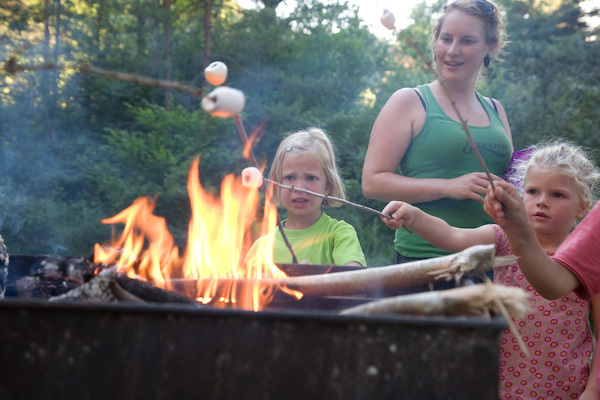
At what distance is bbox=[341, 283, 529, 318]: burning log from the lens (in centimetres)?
127

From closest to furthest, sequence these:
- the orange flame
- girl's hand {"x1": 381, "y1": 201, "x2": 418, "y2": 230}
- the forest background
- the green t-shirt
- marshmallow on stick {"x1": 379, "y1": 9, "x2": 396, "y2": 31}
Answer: marshmallow on stick {"x1": 379, "y1": 9, "x2": 396, "y2": 31}
the orange flame
girl's hand {"x1": 381, "y1": 201, "x2": 418, "y2": 230}
the green t-shirt
the forest background

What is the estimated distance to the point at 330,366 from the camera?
116cm

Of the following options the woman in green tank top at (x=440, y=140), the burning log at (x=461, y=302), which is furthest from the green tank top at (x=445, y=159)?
the burning log at (x=461, y=302)

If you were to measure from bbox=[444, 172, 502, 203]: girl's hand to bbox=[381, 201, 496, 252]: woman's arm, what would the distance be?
141mm

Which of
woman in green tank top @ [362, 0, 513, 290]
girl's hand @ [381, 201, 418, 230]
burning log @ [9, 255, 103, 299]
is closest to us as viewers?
burning log @ [9, 255, 103, 299]

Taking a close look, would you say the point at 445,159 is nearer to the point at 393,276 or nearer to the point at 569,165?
the point at 569,165

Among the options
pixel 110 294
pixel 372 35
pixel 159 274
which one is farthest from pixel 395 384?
pixel 372 35

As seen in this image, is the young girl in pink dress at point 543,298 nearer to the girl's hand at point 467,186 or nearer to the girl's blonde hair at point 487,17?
the girl's hand at point 467,186

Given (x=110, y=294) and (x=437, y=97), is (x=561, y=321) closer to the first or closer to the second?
(x=437, y=97)

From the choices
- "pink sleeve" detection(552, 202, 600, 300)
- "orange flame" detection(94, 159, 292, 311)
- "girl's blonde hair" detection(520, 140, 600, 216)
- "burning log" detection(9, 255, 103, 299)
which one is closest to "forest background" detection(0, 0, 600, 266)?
"girl's blonde hair" detection(520, 140, 600, 216)

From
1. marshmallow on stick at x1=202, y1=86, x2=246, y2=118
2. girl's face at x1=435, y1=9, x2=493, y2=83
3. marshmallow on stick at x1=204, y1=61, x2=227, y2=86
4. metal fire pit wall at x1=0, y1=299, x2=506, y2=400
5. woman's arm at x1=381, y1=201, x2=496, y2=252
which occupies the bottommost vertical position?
metal fire pit wall at x1=0, y1=299, x2=506, y2=400

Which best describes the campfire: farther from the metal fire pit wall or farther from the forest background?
the forest background

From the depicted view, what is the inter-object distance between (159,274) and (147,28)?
766 cm

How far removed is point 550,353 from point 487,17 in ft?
4.83
